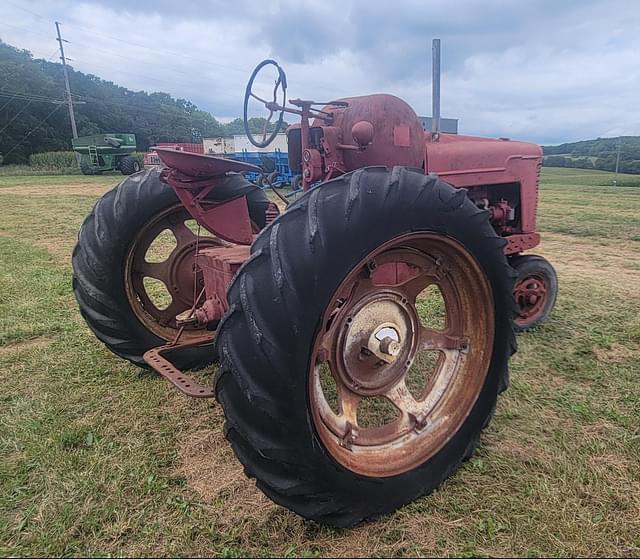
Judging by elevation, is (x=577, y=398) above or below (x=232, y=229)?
below

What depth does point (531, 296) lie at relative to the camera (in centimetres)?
413

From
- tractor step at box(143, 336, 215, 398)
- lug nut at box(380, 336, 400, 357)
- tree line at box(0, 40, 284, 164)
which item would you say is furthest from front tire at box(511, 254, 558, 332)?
tree line at box(0, 40, 284, 164)

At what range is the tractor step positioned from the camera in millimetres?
2312

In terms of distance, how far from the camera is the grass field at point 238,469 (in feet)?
6.30

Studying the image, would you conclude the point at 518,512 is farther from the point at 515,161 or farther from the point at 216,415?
the point at 515,161

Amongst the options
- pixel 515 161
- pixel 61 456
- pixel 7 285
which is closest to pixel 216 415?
pixel 61 456

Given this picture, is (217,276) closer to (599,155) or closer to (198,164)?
(198,164)

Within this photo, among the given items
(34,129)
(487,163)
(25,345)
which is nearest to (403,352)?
(487,163)

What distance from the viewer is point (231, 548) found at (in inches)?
74.5

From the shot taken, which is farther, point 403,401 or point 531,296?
point 531,296

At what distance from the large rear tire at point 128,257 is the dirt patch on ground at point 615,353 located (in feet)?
9.02

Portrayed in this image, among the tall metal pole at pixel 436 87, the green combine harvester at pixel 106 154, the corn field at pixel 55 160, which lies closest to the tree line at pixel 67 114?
the corn field at pixel 55 160

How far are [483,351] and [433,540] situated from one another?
86 centimetres

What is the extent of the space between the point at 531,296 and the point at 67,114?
53279mm
